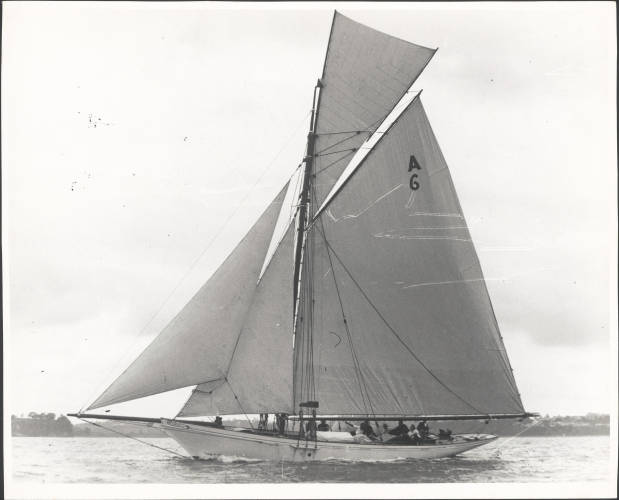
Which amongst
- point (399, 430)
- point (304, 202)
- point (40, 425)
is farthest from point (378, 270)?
point (40, 425)

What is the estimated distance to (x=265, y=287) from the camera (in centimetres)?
2741

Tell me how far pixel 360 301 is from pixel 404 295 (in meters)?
1.35

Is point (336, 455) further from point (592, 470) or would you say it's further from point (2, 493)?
point (2, 493)

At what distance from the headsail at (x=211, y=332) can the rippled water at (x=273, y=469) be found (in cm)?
190

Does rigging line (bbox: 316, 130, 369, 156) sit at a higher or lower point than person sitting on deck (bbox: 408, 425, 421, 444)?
higher

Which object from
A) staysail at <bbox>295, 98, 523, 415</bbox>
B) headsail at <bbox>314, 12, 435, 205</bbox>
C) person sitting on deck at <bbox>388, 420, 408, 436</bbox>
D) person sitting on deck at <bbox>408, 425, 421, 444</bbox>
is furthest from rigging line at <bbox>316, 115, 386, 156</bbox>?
person sitting on deck at <bbox>408, 425, 421, 444</bbox>

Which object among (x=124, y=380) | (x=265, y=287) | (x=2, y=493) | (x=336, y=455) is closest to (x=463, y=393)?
(x=336, y=455)

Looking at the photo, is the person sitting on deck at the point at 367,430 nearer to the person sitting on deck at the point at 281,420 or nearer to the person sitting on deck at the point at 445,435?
the person sitting on deck at the point at 281,420

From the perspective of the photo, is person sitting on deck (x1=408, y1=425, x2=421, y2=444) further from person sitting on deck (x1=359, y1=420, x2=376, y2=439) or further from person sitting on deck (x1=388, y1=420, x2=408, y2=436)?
person sitting on deck (x1=359, y1=420, x2=376, y2=439)

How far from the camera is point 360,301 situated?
29031 mm

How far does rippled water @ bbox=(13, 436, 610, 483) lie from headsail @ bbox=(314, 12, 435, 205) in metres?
8.23

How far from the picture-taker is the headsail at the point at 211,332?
84.0ft

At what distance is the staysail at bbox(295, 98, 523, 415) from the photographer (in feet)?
94.7

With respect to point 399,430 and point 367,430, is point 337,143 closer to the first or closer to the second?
point 367,430
